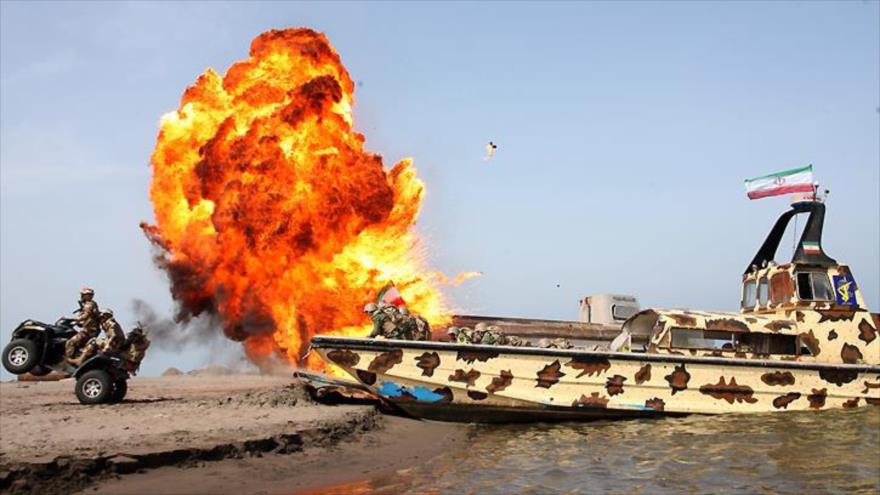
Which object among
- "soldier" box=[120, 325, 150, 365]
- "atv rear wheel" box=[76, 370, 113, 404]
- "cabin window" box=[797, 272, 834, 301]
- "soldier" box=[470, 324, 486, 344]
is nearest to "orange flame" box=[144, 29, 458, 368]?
"soldier" box=[470, 324, 486, 344]

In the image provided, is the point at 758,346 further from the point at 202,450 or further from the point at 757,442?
the point at 202,450

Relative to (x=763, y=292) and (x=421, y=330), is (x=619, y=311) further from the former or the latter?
(x=421, y=330)

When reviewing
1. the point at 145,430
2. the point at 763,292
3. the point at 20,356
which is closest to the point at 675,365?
the point at 763,292

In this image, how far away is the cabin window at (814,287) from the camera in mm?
15625

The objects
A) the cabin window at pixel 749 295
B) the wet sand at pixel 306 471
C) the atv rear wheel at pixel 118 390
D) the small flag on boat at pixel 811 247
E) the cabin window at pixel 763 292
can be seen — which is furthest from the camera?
the cabin window at pixel 749 295

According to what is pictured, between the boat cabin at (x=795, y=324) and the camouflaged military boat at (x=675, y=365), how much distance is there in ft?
0.07

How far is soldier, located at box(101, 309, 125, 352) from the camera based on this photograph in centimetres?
1421

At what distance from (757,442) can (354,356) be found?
23.9 feet

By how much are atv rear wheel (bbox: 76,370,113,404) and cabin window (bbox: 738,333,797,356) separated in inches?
508

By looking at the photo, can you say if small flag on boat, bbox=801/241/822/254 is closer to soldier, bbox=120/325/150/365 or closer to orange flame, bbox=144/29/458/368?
orange flame, bbox=144/29/458/368

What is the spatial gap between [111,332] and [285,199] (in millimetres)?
7466

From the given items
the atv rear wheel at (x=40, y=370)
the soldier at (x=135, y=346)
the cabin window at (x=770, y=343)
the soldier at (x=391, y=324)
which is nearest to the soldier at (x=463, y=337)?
the soldier at (x=391, y=324)

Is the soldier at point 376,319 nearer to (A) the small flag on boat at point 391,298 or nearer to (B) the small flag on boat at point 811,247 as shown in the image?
(A) the small flag on boat at point 391,298

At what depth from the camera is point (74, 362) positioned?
46.5 ft
